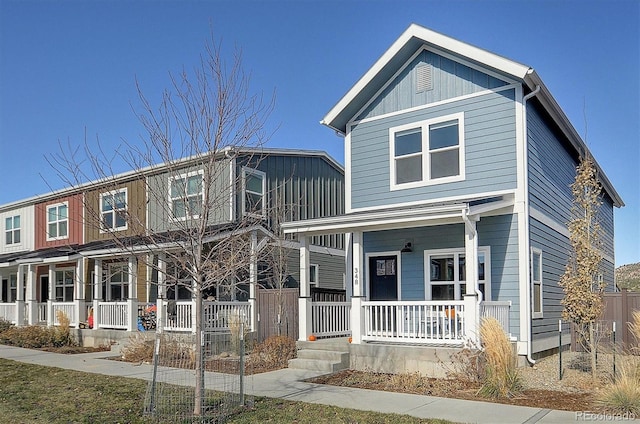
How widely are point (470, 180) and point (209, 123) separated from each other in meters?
7.05

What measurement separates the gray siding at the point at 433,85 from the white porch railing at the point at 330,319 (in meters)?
4.87

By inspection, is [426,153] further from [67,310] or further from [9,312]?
[9,312]

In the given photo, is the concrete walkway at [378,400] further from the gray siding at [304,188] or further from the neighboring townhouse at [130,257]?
the gray siding at [304,188]

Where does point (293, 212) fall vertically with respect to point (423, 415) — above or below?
above

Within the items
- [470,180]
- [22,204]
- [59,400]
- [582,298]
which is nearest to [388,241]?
[470,180]

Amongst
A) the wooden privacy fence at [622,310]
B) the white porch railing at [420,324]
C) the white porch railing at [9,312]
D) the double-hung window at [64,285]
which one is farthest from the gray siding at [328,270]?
the white porch railing at [9,312]

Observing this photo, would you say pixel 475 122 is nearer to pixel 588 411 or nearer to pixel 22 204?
pixel 588 411

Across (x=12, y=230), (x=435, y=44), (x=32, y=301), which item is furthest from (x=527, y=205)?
(x=12, y=230)

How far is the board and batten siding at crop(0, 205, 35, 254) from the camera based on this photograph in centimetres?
2661

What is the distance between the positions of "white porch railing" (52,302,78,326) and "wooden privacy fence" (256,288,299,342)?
7.09m

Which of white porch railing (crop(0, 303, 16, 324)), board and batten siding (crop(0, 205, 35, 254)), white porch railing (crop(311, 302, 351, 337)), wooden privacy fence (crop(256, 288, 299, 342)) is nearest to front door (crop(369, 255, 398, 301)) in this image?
white porch railing (crop(311, 302, 351, 337))

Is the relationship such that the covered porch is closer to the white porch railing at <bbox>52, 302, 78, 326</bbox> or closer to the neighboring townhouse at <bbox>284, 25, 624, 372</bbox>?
the neighboring townhouse at <bbox>284, 25, 624, 372</bbox>

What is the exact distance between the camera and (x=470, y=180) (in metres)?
13.1

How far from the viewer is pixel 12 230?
28016 mm
